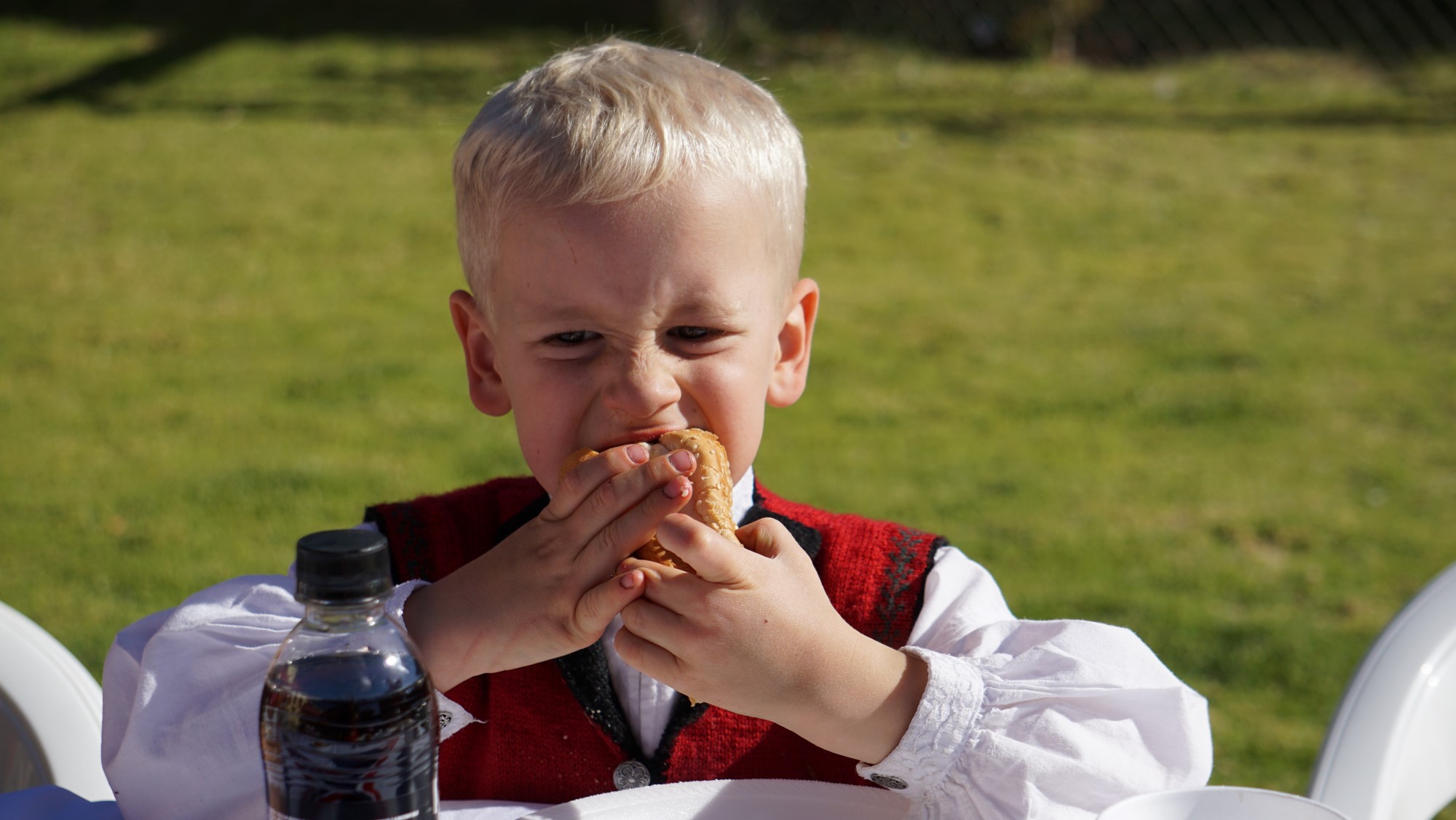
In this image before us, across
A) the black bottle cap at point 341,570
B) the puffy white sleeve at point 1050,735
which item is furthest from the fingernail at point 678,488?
the black bottle cap at point 341,570

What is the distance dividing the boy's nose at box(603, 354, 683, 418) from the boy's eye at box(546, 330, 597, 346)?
0.06 metres

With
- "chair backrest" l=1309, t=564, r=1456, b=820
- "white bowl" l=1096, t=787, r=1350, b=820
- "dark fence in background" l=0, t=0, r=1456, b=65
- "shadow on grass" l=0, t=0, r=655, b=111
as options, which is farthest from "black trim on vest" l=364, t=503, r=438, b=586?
"shadow on grass" l=0, t=0, r=655, b=111

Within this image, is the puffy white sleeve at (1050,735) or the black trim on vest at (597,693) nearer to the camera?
the puffy white sleeve at (1050,735)

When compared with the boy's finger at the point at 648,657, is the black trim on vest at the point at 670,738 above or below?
below

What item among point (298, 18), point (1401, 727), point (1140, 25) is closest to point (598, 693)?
point (1401, 727)

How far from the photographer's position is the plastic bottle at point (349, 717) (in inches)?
39.8

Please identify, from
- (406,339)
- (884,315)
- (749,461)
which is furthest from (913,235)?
(749,461)

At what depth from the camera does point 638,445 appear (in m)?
1.41

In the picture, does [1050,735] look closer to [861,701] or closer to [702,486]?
[861,701]

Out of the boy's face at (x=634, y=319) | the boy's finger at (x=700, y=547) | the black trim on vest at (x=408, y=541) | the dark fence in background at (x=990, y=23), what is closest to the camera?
the boy's finger at (x=700, y=547)

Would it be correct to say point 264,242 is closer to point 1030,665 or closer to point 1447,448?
point 1447,448

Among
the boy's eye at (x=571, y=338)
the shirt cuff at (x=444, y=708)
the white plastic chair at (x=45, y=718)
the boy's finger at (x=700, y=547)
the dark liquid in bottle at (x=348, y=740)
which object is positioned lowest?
the white plastic chair at (x=45, y=718)

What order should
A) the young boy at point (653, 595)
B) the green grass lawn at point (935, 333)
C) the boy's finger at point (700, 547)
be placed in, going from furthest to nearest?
the green grass lawn at point (935, 333) < the young boy at point (653, 595) < the boy's finger at point (700, 547)

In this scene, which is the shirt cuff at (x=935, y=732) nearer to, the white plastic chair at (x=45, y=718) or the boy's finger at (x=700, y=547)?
the boy's finger at (x=700, y=547)
